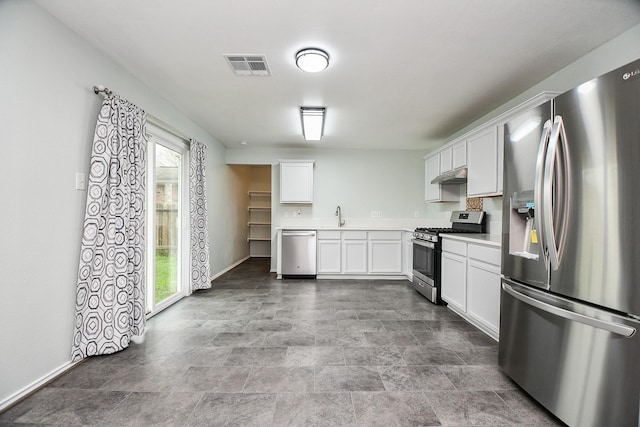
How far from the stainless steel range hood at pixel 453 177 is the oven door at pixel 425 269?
990mm

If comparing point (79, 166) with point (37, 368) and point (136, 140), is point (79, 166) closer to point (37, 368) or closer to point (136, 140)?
point (136, 140)

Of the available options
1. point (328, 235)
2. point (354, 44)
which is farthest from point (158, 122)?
point (328, 235)

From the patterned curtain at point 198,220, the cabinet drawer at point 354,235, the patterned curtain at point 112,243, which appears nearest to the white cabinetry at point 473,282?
the cabinet drawer at point 354,235

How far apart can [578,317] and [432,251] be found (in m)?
2.31

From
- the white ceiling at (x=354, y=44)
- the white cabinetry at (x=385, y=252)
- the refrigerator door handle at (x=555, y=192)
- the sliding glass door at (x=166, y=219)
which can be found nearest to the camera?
the refrigerator door handle at (x=555, y=192)

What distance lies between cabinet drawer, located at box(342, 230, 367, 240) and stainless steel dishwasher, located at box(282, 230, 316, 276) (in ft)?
1.80

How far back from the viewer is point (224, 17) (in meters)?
1.82

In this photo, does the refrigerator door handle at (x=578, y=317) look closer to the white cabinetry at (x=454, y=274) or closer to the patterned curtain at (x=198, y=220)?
the white cabinetry at (x=454, y=274)

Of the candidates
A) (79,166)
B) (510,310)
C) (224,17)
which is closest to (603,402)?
(510,310)

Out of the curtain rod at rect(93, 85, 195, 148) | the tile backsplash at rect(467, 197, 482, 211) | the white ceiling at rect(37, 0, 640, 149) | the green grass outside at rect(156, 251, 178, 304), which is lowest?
the green grass outside at rect(156, 251, 178, 304)

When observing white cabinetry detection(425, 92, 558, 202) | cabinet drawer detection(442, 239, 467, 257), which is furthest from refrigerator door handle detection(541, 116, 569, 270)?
cabinet drawer detection(442, 239, 467, 257)

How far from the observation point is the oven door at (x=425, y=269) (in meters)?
3.58

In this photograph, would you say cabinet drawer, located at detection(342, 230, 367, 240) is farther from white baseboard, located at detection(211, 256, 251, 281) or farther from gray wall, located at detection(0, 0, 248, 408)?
gray wall, located at detection(0, 0, 248, 408)

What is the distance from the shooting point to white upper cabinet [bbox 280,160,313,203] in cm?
520
